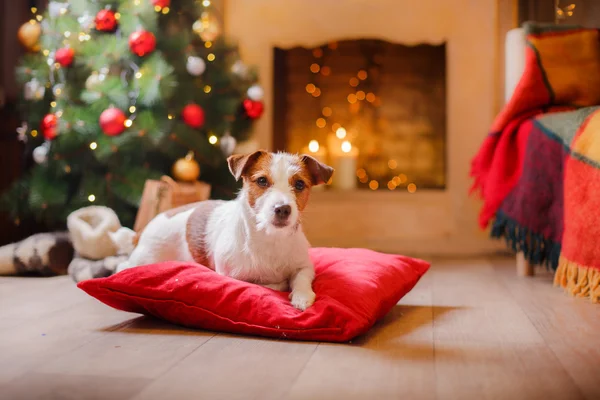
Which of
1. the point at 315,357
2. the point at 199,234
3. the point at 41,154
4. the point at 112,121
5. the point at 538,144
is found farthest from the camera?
the point at 41,154

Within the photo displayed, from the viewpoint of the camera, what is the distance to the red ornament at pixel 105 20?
118 inches

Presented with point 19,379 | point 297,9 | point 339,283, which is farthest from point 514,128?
point 19,379

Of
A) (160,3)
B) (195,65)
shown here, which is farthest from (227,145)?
(160,3)

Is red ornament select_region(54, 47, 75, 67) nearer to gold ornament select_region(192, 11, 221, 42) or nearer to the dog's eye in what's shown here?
gold ornament select_region(192, 11, 221, 42)

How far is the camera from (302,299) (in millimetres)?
1710

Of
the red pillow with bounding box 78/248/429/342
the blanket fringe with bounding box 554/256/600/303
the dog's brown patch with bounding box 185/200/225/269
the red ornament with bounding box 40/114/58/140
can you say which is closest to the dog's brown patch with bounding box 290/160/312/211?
the red pillow with bounding box 78/248/429/342

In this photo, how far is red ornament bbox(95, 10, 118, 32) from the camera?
2994 mm

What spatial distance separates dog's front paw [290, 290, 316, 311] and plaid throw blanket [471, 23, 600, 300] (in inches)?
47.0

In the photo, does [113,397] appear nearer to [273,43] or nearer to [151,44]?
[151,44]

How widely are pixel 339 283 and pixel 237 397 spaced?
0.71m

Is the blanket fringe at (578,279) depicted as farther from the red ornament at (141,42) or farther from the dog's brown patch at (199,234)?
the red ornament at (141,42)

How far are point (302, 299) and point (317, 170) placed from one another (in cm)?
42

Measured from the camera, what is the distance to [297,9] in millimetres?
4074

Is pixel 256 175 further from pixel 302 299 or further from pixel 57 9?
pixel 57 9
